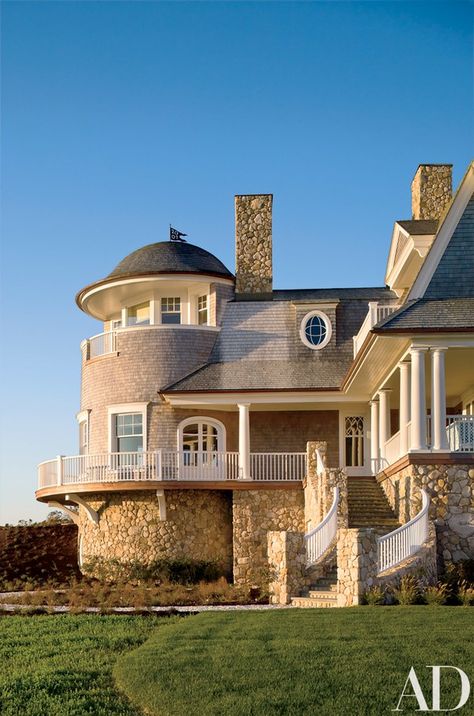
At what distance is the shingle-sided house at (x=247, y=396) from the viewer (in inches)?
940

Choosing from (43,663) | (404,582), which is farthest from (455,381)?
(43,663)

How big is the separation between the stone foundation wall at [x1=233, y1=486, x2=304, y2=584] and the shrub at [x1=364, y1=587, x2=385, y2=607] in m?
9.92

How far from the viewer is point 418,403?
21.8 m

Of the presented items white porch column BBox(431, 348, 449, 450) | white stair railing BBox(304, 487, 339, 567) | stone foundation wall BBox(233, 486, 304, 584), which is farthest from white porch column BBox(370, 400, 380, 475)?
white porch column BBox(431, 348, 449, 450)

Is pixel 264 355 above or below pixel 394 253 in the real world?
below

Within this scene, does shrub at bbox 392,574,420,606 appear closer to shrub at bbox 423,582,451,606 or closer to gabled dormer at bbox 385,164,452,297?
shrub at bbox 423,582,451,606

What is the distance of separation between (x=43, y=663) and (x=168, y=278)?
17.6m

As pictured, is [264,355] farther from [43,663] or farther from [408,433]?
[43,663]

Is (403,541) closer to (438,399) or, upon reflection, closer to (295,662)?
(438,399)

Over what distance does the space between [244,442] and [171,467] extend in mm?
2032

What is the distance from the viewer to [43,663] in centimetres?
1398

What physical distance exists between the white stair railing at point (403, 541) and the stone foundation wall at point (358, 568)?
17 centimetres

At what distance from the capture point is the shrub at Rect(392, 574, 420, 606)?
18062mm

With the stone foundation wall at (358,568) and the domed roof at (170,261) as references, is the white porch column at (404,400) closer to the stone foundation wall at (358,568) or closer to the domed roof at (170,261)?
the stone foundation wall at (358,568)
